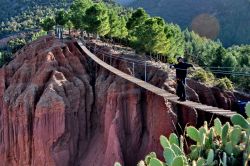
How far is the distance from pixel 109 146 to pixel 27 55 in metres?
11.8

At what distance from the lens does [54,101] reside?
86.5 feet

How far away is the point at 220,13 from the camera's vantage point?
170625 millimetres

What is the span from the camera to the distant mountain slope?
150500 millimetres

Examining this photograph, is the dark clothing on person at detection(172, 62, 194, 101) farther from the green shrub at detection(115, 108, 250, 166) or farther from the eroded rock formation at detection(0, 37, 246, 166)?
the green shrub at detection(115, 108, 250, 166)

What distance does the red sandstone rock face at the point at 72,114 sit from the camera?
2322 centimetres

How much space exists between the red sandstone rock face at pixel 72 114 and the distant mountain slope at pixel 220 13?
122 m

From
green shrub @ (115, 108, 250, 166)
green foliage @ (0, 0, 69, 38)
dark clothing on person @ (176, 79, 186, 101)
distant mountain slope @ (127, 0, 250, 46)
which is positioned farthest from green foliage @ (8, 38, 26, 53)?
distant mountain slope @ (127, 0, 250, 46)

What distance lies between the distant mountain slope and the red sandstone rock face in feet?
401

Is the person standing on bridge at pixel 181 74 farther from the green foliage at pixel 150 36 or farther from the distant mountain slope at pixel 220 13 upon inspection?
the distant mountain slope at pixel 220 13

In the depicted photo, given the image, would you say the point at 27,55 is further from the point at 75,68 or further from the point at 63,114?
the point at 63,114

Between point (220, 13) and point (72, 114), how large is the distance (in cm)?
15147

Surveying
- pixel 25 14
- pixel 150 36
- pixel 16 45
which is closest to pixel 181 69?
pixel 150 36

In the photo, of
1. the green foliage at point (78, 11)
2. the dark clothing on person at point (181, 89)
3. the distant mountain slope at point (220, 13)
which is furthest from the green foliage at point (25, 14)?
the dark clothing on person at point (181, 89)

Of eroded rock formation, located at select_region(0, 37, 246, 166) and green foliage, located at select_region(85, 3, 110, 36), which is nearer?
eroded rock formation, located at select_region(0, 37, 246, 166)
